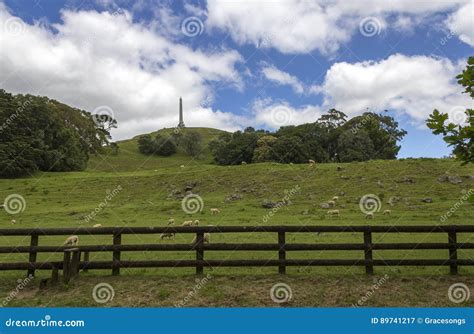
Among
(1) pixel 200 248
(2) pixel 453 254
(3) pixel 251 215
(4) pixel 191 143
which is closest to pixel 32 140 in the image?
(3) pixel 251 215

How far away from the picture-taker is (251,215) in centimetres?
2830

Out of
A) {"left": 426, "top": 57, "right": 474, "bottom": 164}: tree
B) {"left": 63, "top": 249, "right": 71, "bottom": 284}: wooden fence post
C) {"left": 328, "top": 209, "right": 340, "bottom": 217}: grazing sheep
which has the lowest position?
{"left": 63, "top": 249, "right": 71, "bottom": 284}: wooden fence post

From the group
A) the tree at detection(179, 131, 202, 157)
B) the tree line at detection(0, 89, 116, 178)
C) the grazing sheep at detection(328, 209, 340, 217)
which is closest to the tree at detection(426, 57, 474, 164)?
the grazing sheep at detection(328, 209, 340, 217)

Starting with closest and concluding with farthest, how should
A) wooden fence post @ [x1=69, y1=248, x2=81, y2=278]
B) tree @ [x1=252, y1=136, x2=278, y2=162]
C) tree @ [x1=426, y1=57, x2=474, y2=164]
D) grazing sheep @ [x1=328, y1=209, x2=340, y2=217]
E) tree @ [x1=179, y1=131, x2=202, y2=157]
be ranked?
tree @ [x1=426, y1=57, x2=474, y2=164] < wooden fence post @ [x1=69, y1=248, x2=81, y2=278] < grazing sheep @ [x1=328, y1=209, x2=340, y2=217] < tree @ [x1=252, y1=136, x2=278, y2=162] < tree @ [x1=179, y1=131, x2=202, y2=157]

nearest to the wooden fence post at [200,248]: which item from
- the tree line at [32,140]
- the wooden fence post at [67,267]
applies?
the wooden fence post at [67,267]

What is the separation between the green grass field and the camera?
10.4 metres

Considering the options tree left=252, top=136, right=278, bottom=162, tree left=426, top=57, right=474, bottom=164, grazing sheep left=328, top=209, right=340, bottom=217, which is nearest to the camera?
tree left=426, top=57, right=474, bottom=164

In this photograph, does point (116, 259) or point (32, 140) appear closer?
point (116, 259)

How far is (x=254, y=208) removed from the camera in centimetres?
3170

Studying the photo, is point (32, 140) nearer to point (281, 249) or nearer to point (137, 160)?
point (281, 249)

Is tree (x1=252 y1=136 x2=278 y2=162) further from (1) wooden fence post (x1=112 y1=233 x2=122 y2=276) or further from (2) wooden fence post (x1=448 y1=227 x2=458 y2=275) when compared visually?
(1) wooden fence post (x1=112 y1=233 x2=122 y2=276)

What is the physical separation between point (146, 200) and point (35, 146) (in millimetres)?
28539

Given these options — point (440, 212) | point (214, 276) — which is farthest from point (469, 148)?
point (440, 212)

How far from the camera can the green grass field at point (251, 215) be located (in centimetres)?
1044
